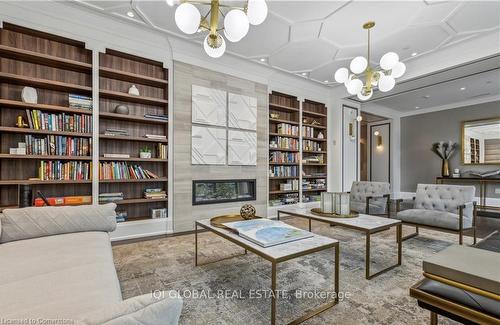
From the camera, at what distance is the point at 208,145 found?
3926 millimetres

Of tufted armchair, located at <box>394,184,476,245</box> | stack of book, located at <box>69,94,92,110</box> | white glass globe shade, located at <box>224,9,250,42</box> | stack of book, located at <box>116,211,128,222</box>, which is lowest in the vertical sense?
stack of book, located at <box>116,211,128,222</box>

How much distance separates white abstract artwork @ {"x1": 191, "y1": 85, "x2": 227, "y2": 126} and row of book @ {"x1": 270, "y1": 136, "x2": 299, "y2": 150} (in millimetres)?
1295

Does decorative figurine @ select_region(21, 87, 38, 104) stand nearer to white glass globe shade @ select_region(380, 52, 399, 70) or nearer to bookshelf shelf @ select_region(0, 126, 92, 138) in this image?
bookshelf shelf @ select_region(0, 126, 92, 138)

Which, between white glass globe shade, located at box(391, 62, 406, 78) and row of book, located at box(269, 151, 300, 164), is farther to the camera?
row of book, located at box(269, 151, 300, 164)

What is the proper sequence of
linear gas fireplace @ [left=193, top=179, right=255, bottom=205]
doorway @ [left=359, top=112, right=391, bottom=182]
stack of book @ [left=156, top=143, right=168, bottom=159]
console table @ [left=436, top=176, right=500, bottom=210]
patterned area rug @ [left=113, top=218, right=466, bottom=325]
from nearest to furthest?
1. patterned area rug @ [left=113, top=218, right=466, bottom=325]
2. stack of book @ [left=156, top=143, right=168, bottom=159]
3. linear gas fireplace @ [left=193, top=179, right=255, bottom=205]
4. console table @ [left=436, top=176, right=500, bottom=210]
5. doorway @ [left=359, top=112, right=391, bottom=182]

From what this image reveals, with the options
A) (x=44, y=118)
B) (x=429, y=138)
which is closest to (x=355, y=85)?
(x=44, y=118)

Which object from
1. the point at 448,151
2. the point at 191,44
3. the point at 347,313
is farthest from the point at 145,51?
the point at 448,151

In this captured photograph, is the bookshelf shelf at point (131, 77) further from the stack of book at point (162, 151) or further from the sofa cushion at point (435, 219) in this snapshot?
the sofa cushion at point (435, 219)

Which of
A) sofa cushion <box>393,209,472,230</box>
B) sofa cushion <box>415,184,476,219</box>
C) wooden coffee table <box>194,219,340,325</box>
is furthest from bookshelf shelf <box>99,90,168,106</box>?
sofa cushion <box>415,184,476,219</box>

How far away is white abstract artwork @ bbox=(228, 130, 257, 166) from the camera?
4.18 metres

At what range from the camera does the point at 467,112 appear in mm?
6191

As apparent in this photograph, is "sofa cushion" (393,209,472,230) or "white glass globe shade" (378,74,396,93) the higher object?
"white glass globe shade" (378,74,396,93)

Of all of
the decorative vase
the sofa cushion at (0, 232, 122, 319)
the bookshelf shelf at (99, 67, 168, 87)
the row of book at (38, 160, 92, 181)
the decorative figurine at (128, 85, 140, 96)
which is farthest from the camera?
the decorative vase

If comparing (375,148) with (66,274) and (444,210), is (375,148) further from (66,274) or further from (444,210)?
(66,274)
